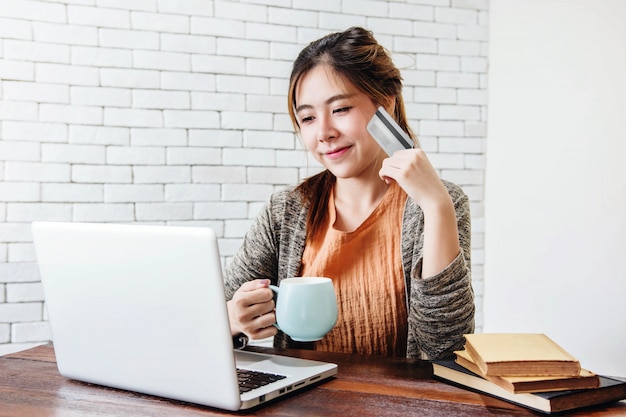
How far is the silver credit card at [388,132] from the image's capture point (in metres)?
1.27

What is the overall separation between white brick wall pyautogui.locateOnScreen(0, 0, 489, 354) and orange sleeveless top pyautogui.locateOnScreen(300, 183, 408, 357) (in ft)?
2.94

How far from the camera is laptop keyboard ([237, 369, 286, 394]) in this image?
912 millimetres

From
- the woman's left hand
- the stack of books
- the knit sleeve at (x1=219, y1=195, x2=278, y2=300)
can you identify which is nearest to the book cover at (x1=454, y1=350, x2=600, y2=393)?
the stack of books

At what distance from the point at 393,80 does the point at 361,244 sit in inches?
18.8

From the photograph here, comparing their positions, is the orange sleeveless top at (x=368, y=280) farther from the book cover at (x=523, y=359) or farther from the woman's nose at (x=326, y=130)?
the book cover at (x=523, y=359)

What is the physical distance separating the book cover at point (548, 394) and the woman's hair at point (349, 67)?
0.73 metres

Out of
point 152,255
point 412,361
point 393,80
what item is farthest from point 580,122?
point 152,255

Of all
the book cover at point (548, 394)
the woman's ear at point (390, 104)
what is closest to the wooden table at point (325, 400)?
the book cover at point (548, 394)

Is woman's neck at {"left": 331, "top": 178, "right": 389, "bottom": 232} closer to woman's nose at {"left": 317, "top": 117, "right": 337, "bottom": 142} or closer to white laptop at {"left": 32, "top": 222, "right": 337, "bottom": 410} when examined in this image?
woman's nose at {"left": 317, "top": 117, "right": 337, "bottom": 142}

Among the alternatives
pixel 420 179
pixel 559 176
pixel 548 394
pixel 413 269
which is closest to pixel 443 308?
pixel 413 269

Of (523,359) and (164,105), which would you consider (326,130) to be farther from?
(164,105)

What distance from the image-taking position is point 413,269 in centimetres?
124

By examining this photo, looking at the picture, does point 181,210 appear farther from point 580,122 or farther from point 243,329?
point 580,122

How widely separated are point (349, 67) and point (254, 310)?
2.39 ft
